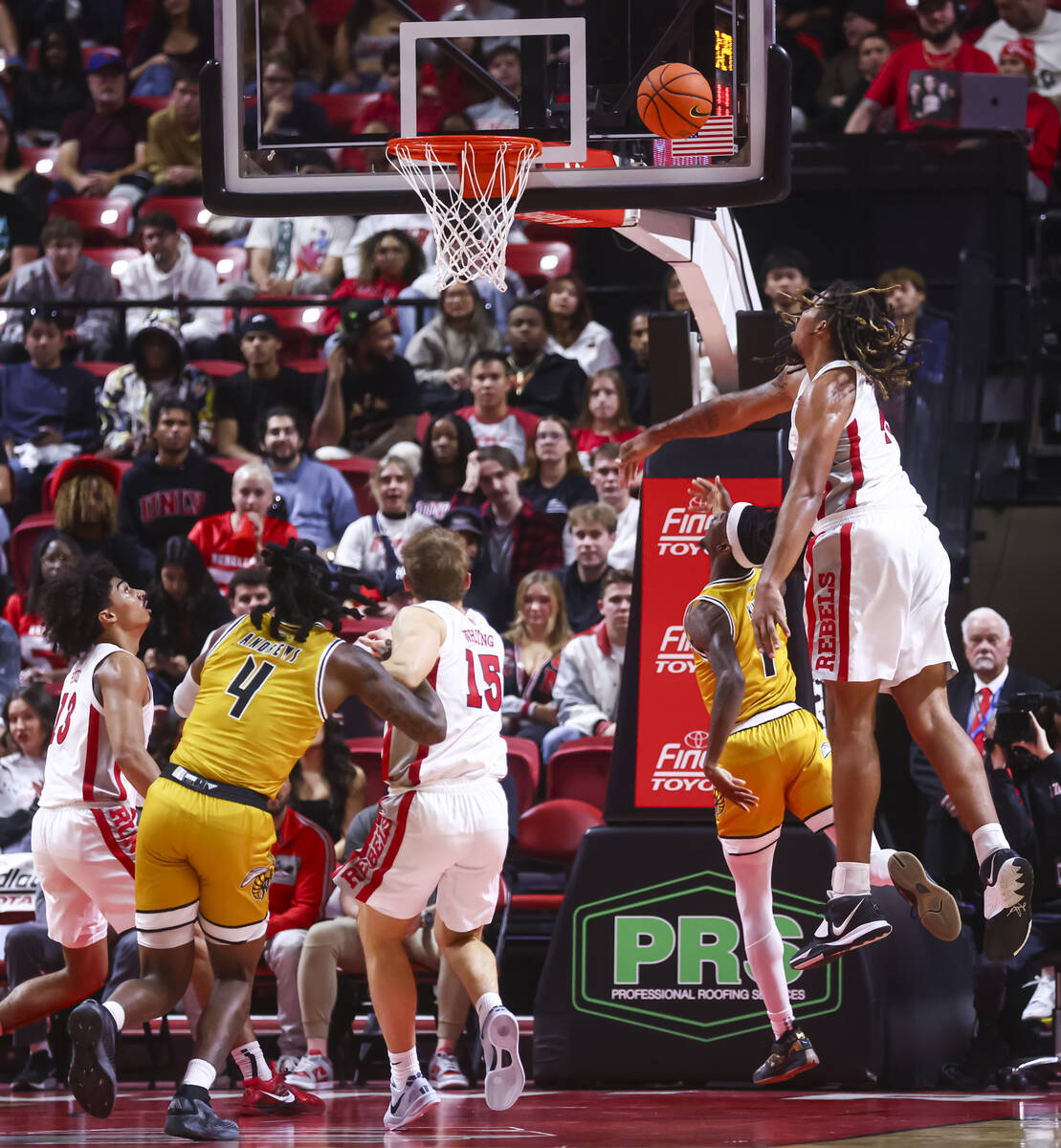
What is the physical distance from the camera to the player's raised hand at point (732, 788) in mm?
6238

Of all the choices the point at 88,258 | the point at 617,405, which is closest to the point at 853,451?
the point at 617,405

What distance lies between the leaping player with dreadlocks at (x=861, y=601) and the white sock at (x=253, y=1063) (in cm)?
254

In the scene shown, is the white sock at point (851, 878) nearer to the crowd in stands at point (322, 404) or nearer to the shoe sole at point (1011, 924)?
the shoe sole at point (1011, 924)

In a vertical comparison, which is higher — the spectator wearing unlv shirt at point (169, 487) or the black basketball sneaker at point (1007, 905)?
the spectator wearing unlv shirt at point (169, 487)

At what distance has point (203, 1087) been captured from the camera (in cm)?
596

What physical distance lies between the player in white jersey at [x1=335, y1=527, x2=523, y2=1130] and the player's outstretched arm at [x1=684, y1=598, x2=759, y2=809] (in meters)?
0.91

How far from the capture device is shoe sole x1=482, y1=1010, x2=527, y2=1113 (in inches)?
247

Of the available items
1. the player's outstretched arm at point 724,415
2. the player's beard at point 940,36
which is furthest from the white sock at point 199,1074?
the player's beard at point 940,36

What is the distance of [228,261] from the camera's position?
13.1 metres

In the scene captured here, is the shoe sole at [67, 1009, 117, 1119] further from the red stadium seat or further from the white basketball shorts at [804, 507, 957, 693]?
the red stadium seat

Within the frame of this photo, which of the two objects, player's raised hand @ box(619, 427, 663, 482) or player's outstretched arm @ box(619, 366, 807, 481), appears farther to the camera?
player's raised hand @ box(619, 427, 663, 482)

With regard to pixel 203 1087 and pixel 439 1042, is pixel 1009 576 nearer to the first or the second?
pixel 439 1042

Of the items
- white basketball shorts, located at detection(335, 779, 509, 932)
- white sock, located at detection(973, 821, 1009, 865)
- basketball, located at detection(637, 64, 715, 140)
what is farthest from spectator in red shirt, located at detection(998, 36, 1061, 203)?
white sock, located at detection(973, 821, 1009, 865)

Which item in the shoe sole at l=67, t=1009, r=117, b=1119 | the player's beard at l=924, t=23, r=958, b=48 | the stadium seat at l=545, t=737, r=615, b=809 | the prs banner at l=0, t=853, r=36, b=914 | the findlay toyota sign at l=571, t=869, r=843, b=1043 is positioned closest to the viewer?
Result: the shoe sole at l=67, t=1009, r=117, b=1119
